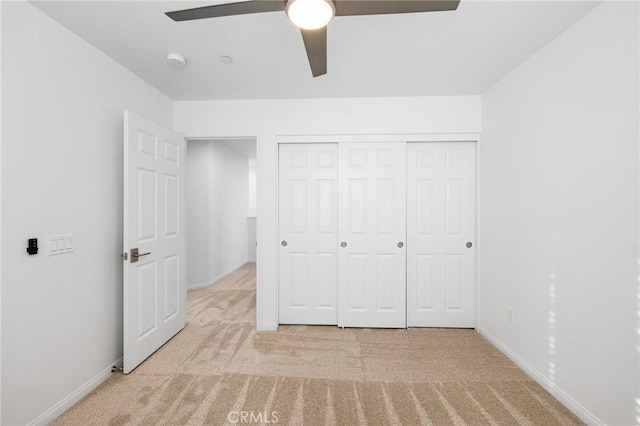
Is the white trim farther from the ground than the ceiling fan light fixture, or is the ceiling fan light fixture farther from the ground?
the ceiling fan light fixture

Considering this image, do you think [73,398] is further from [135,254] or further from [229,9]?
[229,9]

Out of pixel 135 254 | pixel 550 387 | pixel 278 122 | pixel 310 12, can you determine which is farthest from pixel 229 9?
pixel 550 387

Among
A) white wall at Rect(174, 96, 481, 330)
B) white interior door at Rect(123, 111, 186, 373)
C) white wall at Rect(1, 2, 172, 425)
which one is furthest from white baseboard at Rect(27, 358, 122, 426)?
white wall at Rect(174, 96, 481, 330)

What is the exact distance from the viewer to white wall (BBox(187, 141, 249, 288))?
4.35 m

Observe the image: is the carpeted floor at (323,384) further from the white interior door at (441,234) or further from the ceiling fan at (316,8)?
the ceiling fan at (316,8)

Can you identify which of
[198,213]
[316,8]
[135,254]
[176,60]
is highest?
[176,60]

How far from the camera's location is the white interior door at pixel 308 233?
296cm

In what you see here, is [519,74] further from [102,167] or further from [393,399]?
[102,167]

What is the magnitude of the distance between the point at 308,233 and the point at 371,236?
2.22 feet

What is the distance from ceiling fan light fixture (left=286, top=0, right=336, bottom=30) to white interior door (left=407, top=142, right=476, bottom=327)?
1964 mm

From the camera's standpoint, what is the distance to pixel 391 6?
45.4 inches

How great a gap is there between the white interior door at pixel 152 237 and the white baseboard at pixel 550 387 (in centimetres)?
303

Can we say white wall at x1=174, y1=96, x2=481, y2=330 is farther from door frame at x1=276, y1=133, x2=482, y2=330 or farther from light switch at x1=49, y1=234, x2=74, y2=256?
light switch at x1=49, y1=234, x2=74, y2=256

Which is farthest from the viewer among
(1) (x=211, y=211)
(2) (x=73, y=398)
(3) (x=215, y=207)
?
(3) (x=215, y=207)
